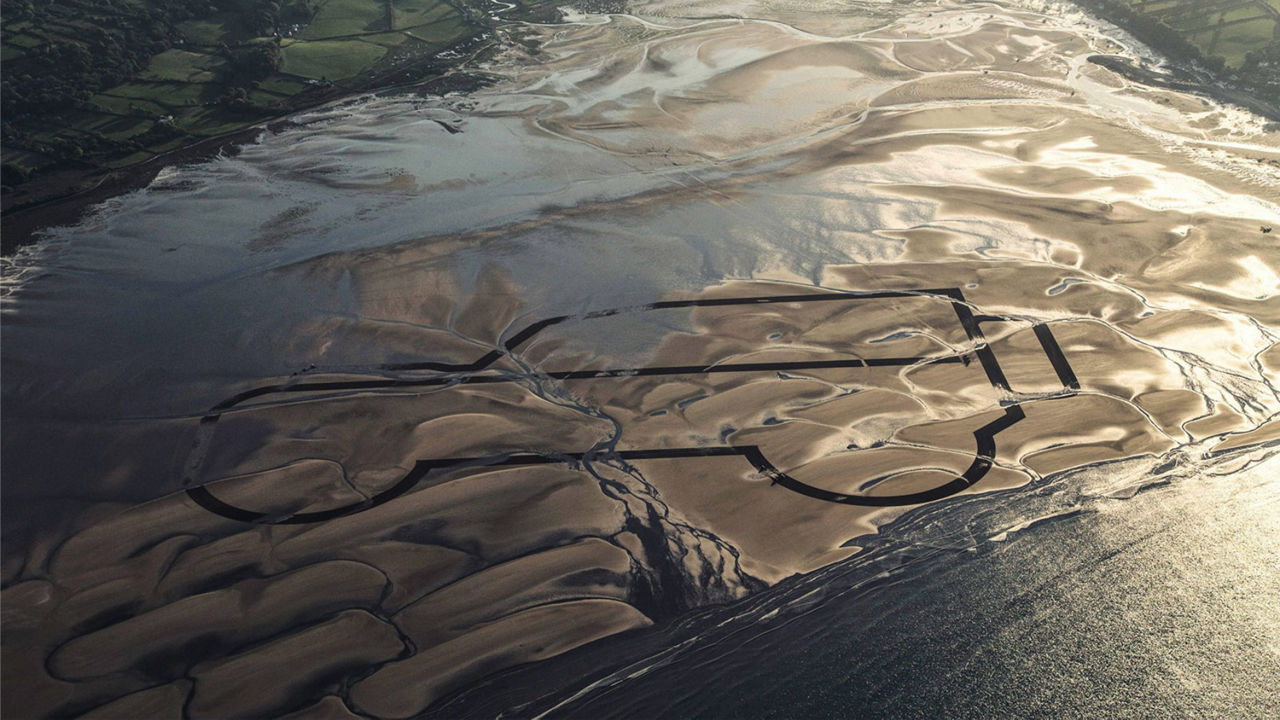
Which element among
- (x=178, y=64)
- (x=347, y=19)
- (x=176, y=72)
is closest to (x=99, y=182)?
(x=176, y=72)

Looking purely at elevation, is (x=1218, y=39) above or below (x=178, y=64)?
above

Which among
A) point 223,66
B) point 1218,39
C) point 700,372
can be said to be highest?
point 1218,39

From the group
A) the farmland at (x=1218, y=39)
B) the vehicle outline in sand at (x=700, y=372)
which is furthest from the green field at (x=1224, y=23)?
the vehicle outline in sand at (x=700, y=372)

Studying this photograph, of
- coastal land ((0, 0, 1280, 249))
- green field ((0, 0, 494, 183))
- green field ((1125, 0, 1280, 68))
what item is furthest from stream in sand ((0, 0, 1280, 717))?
green field ((1125, 0, 1280, 68))

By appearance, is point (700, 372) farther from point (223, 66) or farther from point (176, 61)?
point (176, 61)

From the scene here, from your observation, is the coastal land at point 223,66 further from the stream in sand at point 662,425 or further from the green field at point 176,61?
the stream in sand at point 662,425

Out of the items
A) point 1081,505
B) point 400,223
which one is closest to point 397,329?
point 400,223
